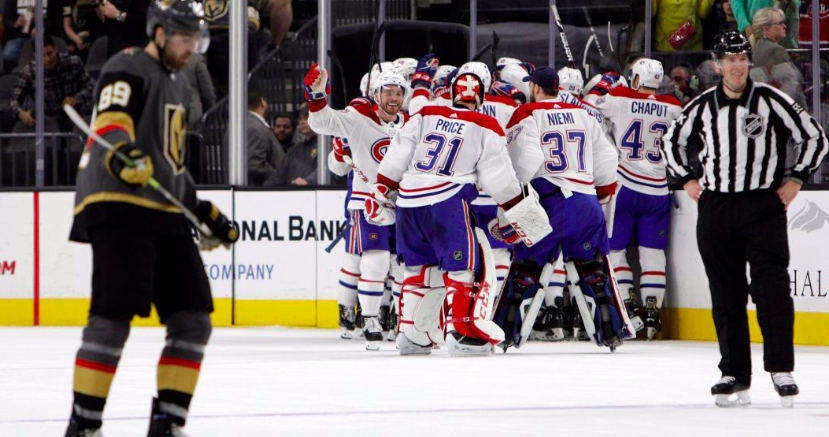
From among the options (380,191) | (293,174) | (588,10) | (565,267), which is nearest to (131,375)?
(380,191)

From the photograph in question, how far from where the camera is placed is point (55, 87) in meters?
11.8

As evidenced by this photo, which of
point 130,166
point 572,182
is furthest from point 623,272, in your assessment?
point 130,166

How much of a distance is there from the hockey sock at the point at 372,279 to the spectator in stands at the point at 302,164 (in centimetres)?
206

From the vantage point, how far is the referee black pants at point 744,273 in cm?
545

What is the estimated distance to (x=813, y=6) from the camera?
30.4 ft

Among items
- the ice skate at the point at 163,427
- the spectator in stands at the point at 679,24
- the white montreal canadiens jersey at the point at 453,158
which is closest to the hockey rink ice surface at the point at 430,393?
the ice skate at the point at 163,427

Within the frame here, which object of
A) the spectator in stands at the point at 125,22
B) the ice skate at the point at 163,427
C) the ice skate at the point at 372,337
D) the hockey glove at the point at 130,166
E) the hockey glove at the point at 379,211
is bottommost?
the ice skate at the point at 372,337

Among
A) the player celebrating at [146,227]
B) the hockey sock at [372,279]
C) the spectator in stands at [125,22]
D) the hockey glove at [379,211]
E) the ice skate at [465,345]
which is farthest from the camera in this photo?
the spectator in stands at [125,22]

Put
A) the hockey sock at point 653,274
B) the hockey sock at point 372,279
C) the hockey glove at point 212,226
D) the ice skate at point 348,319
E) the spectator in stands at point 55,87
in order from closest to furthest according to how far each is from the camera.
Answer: the hockey glove at point 212,226 < the hockey sock at point 372,279 < the hockey sock at point 653,274 < the ice skate at point 348,319 < the spectator in stands at point 55,87

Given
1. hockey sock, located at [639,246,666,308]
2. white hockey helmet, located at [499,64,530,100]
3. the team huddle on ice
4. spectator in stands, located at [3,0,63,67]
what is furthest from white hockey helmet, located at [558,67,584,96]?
spectator in stands, located at [3,0,63,67]

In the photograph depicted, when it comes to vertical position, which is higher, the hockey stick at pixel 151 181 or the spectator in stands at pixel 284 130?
the spectator in stands at pixel 284 130

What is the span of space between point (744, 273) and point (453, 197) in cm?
238

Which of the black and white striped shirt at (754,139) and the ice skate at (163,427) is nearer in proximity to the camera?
the ice skate at (163,427)

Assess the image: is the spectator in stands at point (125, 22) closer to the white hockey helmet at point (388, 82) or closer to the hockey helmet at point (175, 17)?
the white hockey helmet at point (388, 82)
